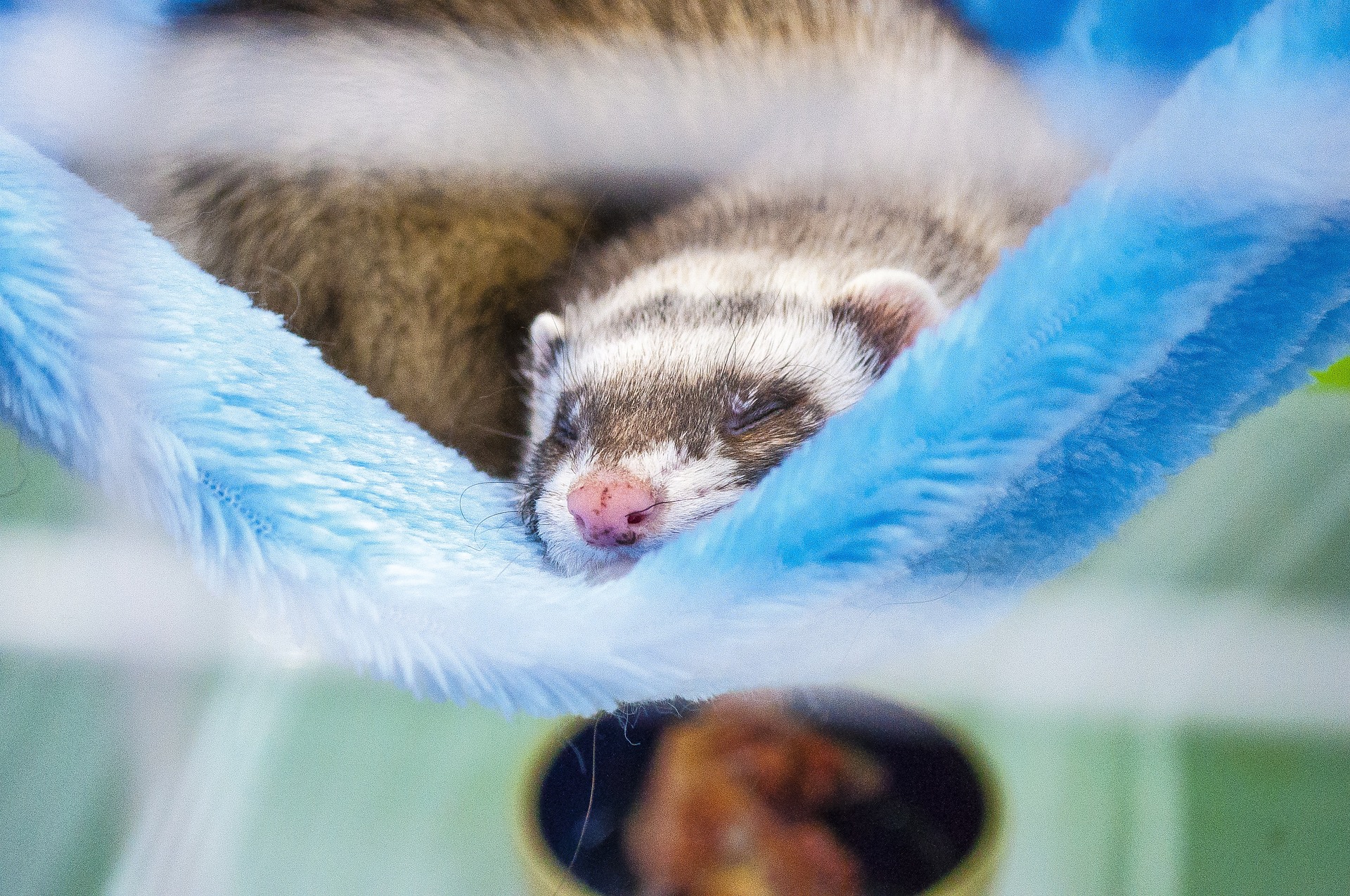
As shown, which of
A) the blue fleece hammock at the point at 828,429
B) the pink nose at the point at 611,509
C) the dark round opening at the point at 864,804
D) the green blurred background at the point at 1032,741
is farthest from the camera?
the green blurred background at the point at 1032,741

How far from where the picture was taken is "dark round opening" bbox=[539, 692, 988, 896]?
88 centimetres

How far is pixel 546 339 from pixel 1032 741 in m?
0.68

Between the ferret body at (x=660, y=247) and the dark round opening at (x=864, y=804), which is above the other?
the ferret body at (x=660, y=247)

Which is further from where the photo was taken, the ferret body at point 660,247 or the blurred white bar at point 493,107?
the ferret body at point 660,247

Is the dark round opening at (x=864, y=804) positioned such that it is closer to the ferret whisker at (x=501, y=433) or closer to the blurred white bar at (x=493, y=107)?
the ferret whisker at (x=501, y=433)

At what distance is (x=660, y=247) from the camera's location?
1104 mm

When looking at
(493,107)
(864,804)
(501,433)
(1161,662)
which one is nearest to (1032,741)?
(1161,662)

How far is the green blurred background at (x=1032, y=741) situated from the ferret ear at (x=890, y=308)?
254 mm

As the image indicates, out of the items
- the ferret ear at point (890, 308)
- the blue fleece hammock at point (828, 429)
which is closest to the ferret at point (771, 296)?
the ferret ear at point (890, 308)

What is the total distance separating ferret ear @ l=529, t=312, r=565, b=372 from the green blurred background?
35 cm

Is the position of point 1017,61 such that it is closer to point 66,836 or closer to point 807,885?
point 807,885

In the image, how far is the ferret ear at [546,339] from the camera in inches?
40.7

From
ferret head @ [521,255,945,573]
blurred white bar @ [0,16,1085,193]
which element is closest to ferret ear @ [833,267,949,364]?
ferret head @ [521,255,945,573]

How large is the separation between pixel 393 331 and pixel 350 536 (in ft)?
1.52
